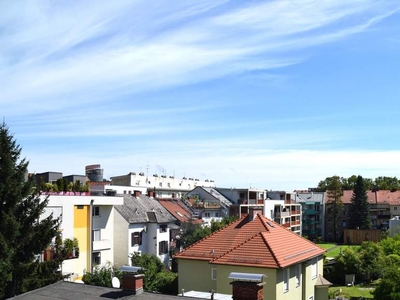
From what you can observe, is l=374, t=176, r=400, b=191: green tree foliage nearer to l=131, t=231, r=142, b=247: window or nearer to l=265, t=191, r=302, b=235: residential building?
l=265, t=191, r=302, b=235: residential building

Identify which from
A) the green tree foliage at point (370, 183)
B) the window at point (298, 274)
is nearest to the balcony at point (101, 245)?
the window at point (298, 274)

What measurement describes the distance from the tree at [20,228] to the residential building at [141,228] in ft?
62.9

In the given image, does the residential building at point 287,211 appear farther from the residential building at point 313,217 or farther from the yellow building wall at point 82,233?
the yellow building wall at point 82,233

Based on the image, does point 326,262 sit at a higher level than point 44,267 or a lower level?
lower

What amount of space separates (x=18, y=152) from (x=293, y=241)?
64.9ft

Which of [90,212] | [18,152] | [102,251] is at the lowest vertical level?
[102,251]

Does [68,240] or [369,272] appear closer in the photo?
[68,240]

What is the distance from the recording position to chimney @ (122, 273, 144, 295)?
2062 cm

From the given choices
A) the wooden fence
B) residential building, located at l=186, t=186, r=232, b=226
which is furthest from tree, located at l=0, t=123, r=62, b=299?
the wooden fence

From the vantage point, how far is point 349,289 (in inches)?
2168

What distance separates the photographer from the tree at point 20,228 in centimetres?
3116

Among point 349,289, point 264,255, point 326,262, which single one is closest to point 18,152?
point 264,255

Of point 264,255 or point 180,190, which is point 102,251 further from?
point 180,190

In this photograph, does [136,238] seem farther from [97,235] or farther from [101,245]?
[97,235]
